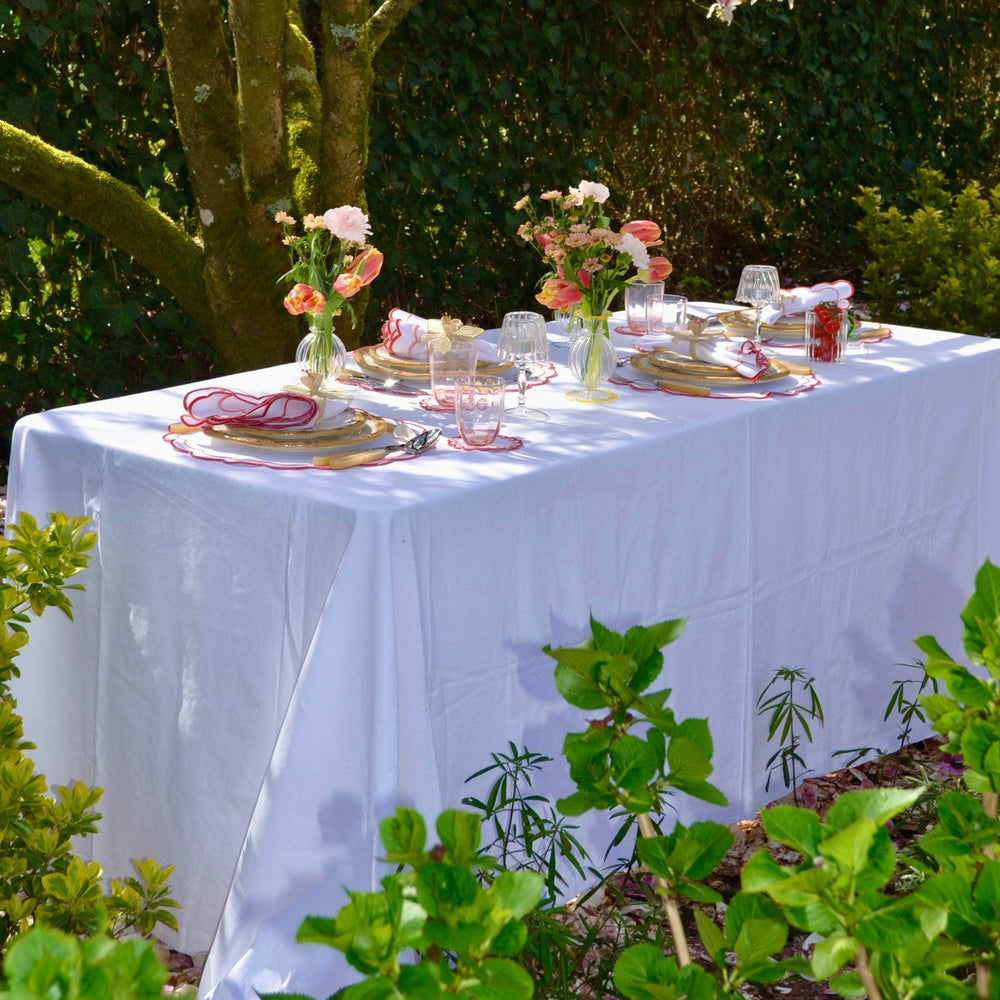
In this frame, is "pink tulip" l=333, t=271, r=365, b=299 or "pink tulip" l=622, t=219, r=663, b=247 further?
"pink tulip" l=622, t=219, r=663, b=247

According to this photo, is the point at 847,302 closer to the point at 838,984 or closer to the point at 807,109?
the point at 838,984

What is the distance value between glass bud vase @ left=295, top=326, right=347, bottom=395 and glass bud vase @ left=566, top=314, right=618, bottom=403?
1.55 feet

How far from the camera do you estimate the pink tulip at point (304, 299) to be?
2.45 m

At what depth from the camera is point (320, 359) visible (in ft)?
8.36

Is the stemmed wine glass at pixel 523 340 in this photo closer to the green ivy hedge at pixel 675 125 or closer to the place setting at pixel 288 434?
the place setting at pixel 288 434

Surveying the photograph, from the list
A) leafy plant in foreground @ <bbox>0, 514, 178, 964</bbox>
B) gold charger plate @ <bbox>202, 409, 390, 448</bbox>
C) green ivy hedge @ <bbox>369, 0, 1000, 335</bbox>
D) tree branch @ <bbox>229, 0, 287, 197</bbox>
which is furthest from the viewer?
green ivy hedge @ <bbox>369, 0, 1000, 335</bbox>

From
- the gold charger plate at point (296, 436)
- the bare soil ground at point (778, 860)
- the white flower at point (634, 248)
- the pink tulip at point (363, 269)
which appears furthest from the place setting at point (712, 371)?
the bare soil ground at point (778, 860)

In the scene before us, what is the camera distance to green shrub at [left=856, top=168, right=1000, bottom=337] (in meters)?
5.51

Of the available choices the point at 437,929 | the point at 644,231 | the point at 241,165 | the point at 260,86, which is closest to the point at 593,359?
the point at 644,231

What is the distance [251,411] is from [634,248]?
90 cm

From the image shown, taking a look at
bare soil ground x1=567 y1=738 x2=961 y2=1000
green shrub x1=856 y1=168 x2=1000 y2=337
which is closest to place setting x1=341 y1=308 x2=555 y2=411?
bare soil ground x1=567 y1=738 x2=961 y2=1000

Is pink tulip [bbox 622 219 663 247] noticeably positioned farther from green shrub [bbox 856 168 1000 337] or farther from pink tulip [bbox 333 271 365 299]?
green shrub [bbox 856 168 1000 337]

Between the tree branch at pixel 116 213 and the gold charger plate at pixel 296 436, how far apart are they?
75.8 inches

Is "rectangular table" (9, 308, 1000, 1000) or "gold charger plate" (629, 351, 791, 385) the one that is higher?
"gold charger plate" (629, 351, 791, 385)
